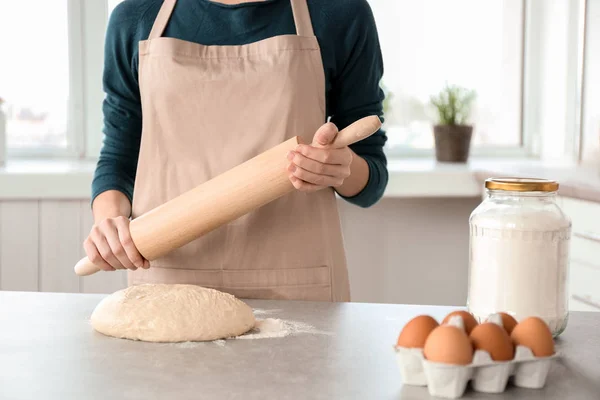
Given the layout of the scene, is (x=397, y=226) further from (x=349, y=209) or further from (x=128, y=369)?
(x=128, y=369)

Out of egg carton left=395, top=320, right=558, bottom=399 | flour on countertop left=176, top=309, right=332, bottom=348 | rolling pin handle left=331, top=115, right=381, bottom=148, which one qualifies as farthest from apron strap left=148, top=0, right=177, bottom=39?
egg carton left=395, top=320, right=558, bottom=399

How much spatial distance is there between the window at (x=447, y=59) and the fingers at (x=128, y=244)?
1926mm

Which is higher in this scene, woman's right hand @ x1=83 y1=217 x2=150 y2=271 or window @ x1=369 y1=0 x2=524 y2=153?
window @ x1=369 y1=0 x2=524 y2=153

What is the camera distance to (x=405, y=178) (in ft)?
8.53

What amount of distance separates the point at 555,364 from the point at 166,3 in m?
0.92

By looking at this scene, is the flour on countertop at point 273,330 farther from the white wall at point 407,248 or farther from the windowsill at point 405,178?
the white wall at point 407,248

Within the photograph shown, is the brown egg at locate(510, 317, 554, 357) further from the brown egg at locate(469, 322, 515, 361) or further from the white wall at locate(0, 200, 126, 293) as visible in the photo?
the white wall at locate(0, 200, 126, 293)

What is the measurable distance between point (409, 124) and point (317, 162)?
2.02m

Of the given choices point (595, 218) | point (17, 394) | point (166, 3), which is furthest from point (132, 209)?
point (595, 218)

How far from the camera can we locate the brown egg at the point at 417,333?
82cm

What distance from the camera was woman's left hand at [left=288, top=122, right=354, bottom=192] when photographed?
112cm

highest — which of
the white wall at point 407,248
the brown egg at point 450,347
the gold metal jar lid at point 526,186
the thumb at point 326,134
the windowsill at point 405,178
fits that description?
the thumb at point 326,134

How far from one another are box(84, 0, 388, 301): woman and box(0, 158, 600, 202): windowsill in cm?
113

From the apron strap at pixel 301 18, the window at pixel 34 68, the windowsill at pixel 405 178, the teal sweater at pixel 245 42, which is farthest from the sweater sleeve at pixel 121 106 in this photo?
the window at pixel 34 68
